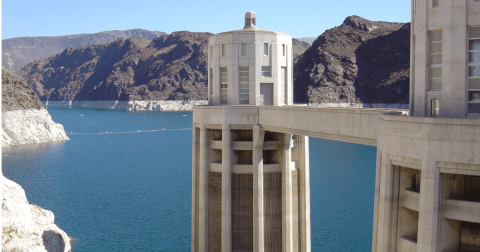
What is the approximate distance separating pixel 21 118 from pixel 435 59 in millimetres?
127616

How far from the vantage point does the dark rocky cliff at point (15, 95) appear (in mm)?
128137

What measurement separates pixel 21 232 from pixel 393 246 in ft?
64.6

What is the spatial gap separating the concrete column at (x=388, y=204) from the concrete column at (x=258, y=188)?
11629 mm

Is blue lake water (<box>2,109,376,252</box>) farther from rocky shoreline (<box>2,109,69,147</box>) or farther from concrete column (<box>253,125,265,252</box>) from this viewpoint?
concrete column (<box>253,125,265,252</box>)

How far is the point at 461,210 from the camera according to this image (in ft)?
44.9

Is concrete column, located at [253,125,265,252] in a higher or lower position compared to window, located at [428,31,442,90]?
lower

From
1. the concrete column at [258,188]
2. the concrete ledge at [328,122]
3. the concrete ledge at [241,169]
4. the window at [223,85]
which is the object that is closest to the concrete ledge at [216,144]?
the concrete ledge at [241,169]

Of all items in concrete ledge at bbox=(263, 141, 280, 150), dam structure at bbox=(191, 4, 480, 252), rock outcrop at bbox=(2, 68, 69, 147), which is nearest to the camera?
dam structure at bbox=(191, 4, 480, 252)

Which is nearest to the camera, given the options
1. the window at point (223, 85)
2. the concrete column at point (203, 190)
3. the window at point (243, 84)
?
the concrete column at point (203, 190)

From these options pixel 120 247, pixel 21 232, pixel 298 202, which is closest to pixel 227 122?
pixel 298 202

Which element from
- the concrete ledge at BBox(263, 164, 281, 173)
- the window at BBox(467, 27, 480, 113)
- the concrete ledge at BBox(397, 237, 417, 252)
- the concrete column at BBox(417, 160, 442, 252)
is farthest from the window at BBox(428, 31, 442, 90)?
the concrete ledge at BBox(263, 164, 281, 173)

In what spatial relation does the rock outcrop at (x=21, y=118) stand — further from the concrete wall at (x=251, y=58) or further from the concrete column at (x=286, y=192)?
the concrete column at (x=286, y=192)

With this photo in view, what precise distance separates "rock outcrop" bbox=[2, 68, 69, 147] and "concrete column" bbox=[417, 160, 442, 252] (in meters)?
121

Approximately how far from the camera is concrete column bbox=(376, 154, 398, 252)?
1502 cm
